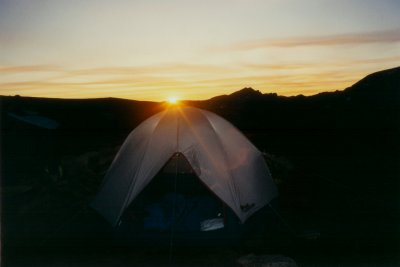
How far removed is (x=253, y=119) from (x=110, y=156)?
33.0 metres

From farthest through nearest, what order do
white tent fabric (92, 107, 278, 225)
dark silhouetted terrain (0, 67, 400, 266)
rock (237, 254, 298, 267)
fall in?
1. white tent fabric (92, 107, 278, 225)
2. dark silhouetted terrain (0, 67, 400, 266)
3. rock (237, 254, 298, 267)

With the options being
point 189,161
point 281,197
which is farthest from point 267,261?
point 281,197

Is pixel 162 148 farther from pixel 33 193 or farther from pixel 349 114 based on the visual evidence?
pixel 349 114

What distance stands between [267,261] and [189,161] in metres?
2.60

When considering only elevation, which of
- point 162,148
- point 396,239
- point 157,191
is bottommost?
point 396,239

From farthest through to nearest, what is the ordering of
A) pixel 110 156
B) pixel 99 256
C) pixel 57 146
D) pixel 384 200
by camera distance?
pixel 57 146, pixel 110 156, pixel 384 200, pixel 99 256

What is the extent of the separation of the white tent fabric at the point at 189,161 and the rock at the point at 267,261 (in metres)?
1.20

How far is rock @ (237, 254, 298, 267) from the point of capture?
20.2ft

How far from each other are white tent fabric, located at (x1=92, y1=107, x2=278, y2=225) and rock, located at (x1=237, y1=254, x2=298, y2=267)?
1.20 meters

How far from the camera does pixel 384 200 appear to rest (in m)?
10.6

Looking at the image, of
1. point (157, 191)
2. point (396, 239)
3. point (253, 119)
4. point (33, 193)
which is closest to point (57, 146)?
point (33, 193)

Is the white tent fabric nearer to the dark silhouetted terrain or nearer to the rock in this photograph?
the dark silhouetted terrain

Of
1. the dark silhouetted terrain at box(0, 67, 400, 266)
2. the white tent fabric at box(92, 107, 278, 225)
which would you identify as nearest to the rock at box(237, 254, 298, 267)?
the dark silhouetted terrain at box(0, 67, 400, 266)

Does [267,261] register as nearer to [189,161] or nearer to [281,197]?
[189,161]
